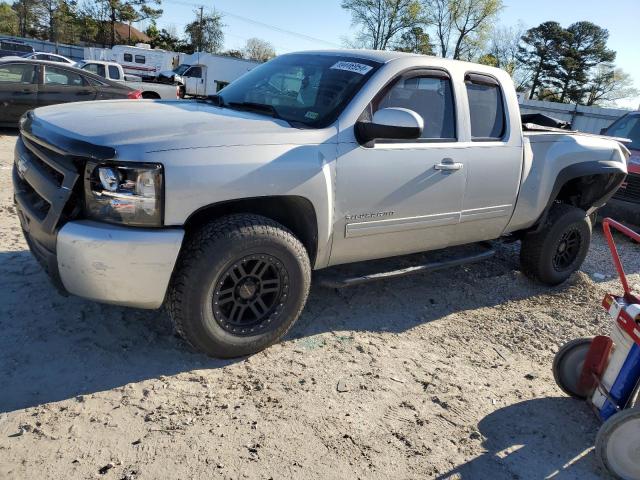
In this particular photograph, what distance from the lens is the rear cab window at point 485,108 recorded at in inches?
160

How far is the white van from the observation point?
31.4 m

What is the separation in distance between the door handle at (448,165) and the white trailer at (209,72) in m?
27.9

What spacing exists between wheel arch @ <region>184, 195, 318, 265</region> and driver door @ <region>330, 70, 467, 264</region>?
0.60 feet

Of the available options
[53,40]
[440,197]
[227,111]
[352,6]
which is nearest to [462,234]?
[440,197]

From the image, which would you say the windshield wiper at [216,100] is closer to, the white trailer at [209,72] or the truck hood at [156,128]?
the truck hood at [156,128]

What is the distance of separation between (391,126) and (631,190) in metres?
6.28

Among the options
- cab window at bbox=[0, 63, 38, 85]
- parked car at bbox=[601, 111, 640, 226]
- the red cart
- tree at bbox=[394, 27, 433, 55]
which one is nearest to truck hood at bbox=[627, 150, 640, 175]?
parked car at bbox=[601, 111, 640, 226]

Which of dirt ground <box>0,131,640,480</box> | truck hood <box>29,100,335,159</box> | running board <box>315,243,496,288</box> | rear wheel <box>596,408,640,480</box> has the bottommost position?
dirt ground <box>0,131,640,480</box>

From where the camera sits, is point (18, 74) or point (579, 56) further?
point (579, 56)

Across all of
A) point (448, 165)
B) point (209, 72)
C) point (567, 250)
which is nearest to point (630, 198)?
point (567, 250)

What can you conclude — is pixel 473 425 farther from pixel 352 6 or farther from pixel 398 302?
pixel 352 6

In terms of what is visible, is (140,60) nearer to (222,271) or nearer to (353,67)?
(353,67)

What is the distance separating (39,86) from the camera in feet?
33.2

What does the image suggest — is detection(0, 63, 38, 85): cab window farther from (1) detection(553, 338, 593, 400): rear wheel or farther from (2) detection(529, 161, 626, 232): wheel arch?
(1) detection(553, 338, 593, 400): rear wheel
